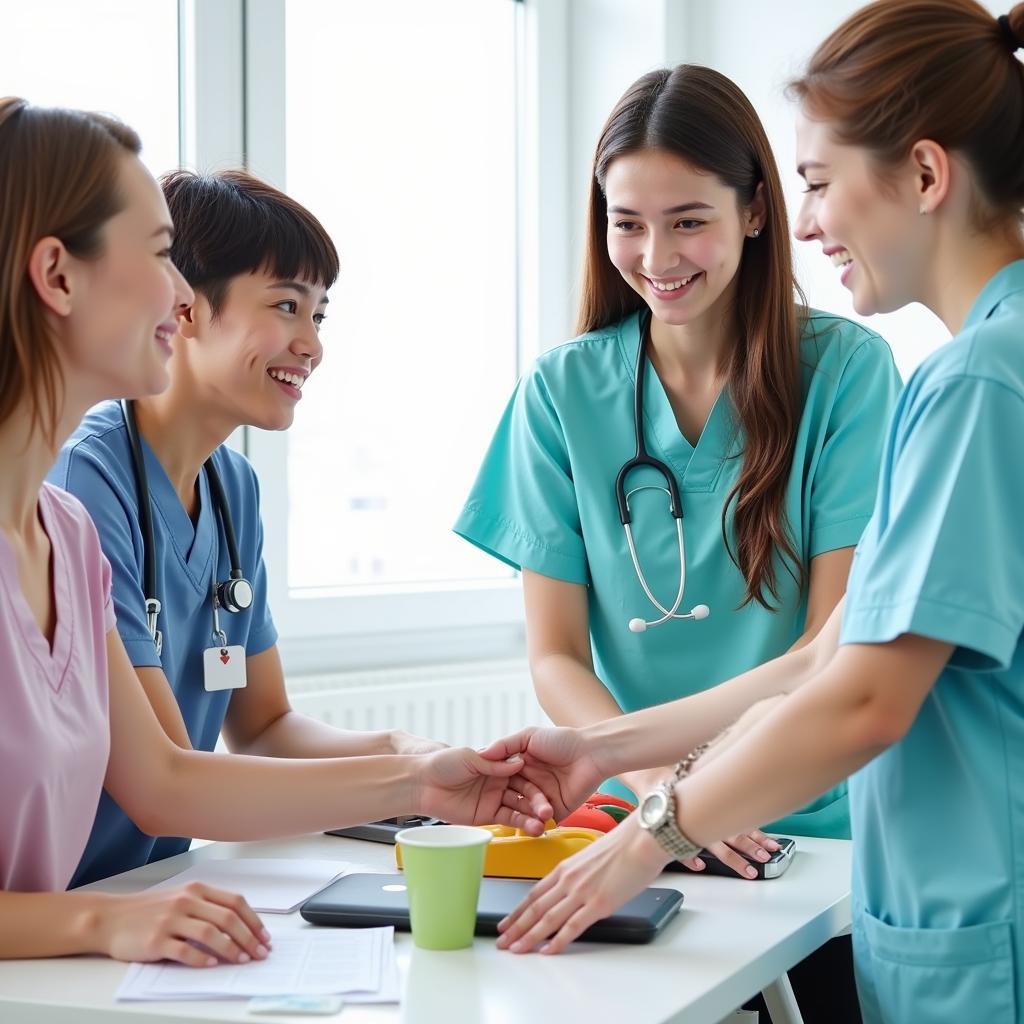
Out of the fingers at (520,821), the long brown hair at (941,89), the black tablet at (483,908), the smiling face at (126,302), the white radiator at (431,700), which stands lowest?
the white radiator at (431,700)

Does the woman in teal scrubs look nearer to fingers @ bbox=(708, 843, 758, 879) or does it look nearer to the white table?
fingers @ bbox=(708, 843, 758, 879)

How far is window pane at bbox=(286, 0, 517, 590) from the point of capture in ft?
10.7

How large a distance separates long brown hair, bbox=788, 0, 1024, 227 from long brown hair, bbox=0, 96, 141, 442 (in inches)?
26.5

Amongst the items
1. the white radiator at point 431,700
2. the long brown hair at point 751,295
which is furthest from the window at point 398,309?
the long brown hair at point 751,295

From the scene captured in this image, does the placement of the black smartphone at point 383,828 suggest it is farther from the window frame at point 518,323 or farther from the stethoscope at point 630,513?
the window frame at point 518,323

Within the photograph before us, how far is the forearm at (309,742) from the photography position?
5.61ft

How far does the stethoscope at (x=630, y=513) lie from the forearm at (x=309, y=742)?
1.20 ft

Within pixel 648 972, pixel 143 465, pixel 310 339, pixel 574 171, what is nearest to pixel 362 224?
pixel 574 171

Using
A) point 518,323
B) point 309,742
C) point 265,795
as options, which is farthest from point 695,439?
point 518,323

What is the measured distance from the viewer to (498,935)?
1149 mm

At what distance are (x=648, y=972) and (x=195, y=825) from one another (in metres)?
0.58

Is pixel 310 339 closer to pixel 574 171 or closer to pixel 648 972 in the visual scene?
pixel 648 972

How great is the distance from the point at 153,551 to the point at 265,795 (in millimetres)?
318

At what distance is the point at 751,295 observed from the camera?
1846 millimetres
